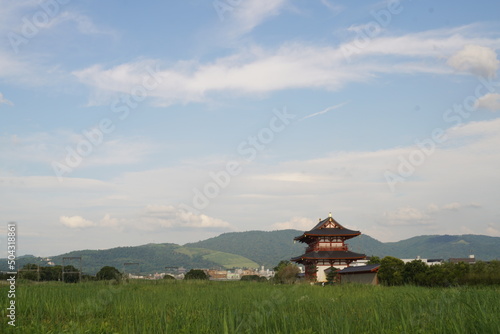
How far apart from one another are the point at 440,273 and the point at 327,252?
21418 mm

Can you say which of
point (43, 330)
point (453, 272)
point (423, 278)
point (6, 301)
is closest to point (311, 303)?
point (43, 330)

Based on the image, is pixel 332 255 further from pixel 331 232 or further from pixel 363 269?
pixel 363 269

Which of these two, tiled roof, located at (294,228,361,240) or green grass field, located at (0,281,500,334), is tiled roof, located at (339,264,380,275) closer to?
tiled roof, located at (294,228,361,240)

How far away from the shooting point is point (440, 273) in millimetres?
29922

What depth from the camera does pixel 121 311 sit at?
368 inches

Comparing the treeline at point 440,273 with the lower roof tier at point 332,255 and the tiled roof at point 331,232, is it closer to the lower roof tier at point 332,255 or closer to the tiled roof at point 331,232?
the lower roof tier at point 332,255

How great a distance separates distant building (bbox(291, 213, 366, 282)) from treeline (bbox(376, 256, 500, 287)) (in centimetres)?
1051

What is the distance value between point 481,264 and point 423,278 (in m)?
4.54

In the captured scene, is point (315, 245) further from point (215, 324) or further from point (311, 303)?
point (215, 324)

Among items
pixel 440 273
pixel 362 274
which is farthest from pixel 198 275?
pixel 440 273

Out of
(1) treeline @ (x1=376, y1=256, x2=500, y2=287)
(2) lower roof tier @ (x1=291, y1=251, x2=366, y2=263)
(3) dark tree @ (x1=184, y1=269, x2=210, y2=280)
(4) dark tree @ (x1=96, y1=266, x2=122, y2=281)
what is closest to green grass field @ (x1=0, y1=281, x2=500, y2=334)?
(4) dark tree @ (x1=96, y1=266, x2=122, y2=281)

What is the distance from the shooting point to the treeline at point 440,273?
23539mm

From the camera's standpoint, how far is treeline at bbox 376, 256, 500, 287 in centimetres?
2354

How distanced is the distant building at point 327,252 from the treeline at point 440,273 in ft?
34.5
